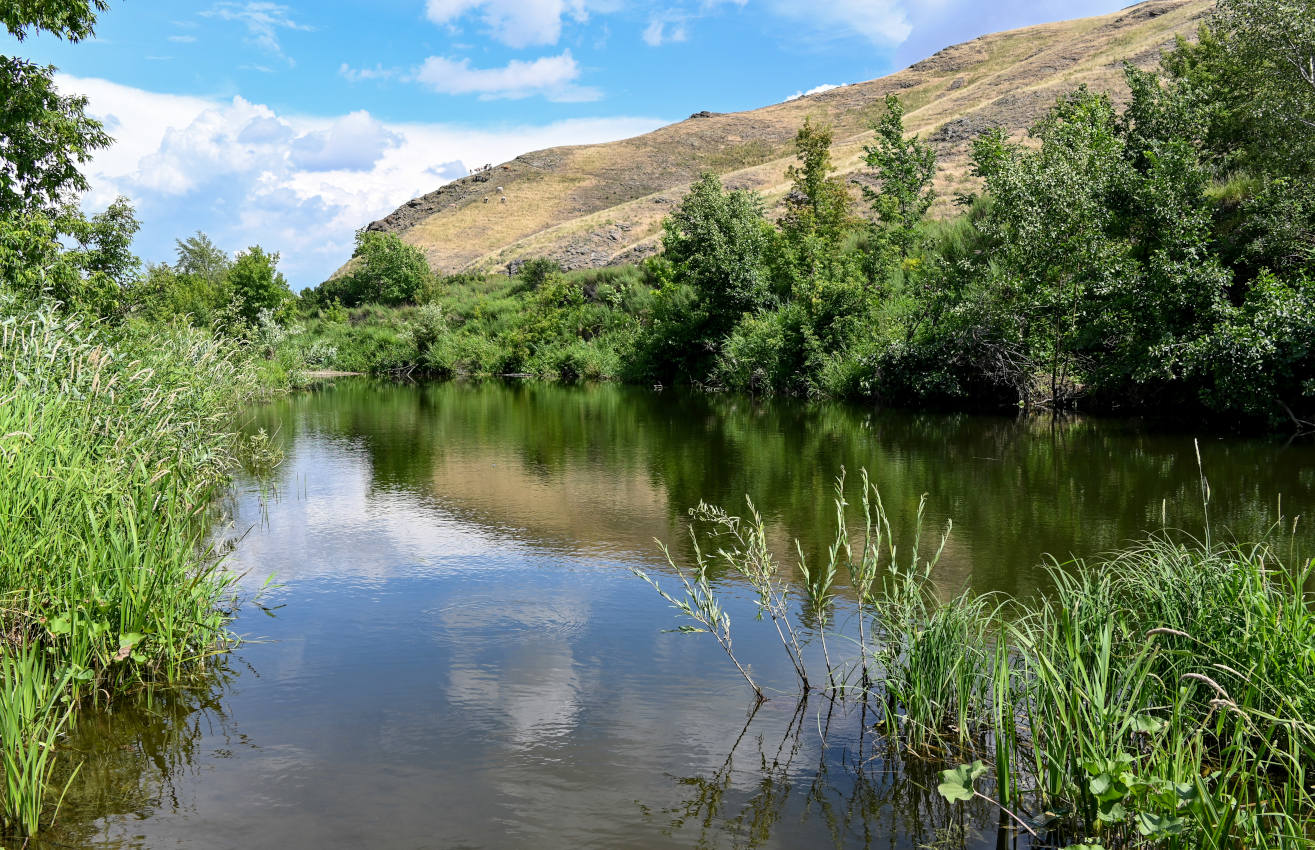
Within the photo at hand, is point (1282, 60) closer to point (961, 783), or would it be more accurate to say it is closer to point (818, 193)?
point (818, 193)

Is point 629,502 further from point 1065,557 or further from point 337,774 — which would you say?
point 337,774

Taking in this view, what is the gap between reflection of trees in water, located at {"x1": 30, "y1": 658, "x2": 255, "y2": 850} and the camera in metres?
4.54

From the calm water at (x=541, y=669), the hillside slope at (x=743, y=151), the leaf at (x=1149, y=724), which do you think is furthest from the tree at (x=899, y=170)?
the leaf at (x=1149, y=724)

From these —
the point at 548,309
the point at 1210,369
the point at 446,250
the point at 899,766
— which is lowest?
the point at 899,766

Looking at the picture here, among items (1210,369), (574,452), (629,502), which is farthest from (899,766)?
(1210,369)

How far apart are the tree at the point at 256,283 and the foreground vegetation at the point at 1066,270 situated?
68.2 ft

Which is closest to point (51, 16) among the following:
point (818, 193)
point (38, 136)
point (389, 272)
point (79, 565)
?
point (38, 136)

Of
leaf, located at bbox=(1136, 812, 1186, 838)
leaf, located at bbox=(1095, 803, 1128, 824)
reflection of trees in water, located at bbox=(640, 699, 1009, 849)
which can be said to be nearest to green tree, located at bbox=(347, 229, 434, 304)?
reflection of trees in water, located at bbox=(640, 699, 1009, 849)

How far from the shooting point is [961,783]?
417 cm

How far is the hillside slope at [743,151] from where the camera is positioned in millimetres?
66688

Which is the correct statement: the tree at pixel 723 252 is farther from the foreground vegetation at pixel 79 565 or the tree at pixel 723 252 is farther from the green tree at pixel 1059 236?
the foreground vegetation at pixel 79 565

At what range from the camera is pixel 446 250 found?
297 ft

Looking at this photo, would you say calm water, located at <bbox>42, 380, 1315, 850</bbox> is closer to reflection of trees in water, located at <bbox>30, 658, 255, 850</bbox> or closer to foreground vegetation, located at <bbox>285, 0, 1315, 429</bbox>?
reflection of trees in water, located at <bbox>30, 658, 255, 850</bbox>

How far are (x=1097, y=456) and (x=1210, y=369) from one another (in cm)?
455
